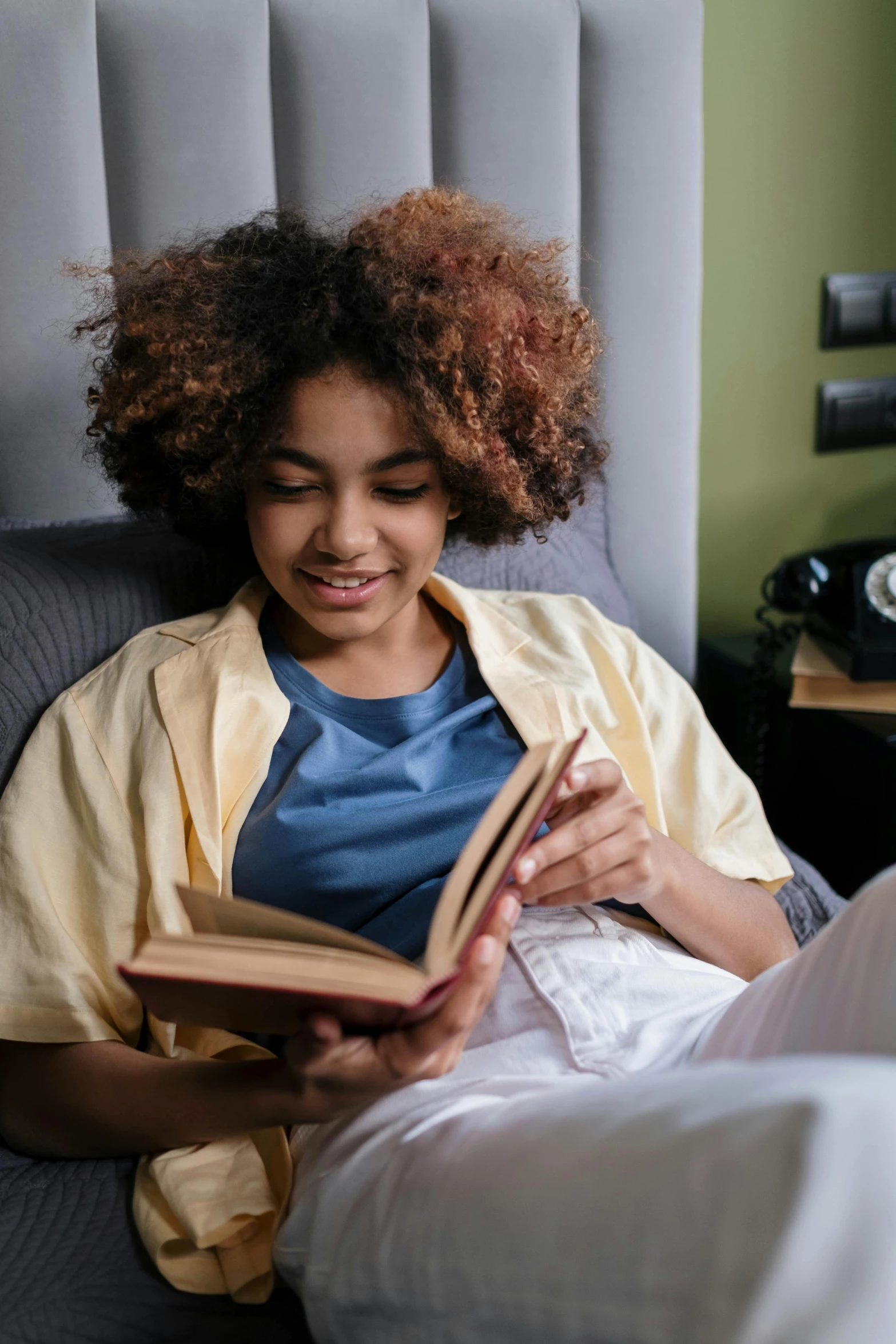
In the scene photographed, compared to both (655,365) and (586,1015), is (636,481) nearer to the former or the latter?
(655,365)

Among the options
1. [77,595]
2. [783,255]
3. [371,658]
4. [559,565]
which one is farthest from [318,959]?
[783,255]

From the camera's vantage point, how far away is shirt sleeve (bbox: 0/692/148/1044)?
3.15 feet

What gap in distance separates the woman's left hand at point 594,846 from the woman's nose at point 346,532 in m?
0.27

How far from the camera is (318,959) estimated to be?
67cm

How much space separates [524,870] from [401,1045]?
0.49 feet

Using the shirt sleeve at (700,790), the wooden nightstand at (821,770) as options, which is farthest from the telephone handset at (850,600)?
the shirt sleeve at (700,790)

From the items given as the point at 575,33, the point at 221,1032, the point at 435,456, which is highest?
the point at 575,33

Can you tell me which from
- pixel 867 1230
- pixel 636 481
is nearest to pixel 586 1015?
pixel 867 1230

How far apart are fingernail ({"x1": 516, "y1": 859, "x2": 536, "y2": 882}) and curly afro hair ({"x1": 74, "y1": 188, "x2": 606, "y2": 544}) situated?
421mm

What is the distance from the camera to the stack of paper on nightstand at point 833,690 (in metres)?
1.57

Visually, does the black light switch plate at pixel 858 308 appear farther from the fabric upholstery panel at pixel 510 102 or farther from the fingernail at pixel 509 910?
the fingernail at pixel 509 910

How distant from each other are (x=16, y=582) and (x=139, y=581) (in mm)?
132

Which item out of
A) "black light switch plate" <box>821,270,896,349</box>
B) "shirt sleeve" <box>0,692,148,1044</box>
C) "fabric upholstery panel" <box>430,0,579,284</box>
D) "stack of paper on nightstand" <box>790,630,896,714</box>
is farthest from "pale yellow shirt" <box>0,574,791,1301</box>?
"black light switch plate" <box>821,270,896,349</box>

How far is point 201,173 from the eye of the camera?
59.9 inches
